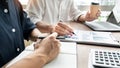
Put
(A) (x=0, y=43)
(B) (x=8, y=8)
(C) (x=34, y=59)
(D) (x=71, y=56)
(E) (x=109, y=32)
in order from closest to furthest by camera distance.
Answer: (C) (x=34, y=59)
(D) (x=71, y=56)
(A) (x=0, y=43)
(B) (x=8, y=8)
(E) (x=109, y=32)

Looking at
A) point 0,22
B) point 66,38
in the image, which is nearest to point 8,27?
point 0,22

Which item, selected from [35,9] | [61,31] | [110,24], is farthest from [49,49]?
[35,9]

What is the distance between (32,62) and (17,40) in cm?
41

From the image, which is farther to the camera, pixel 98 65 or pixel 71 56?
pixel 71 56

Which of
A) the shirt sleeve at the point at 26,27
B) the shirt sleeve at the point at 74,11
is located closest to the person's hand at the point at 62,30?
the shirt sleeve at the point at 26,27

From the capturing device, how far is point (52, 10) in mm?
1752

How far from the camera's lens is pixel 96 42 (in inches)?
39.9

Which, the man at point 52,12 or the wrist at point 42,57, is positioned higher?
the wrist at point 42,57

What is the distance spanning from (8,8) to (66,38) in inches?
13.8

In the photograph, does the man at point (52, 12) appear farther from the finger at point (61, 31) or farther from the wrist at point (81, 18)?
the finger at point (61, 31)

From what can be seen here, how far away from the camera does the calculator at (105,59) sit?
0.72 meters

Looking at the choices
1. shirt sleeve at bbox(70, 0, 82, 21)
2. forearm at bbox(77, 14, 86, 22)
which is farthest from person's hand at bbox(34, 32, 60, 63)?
shirt sleeve at bbox(70, 0, 82, 21)

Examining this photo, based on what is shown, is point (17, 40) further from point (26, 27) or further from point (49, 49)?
point (49, 49)

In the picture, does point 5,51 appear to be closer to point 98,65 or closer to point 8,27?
point 8,27
